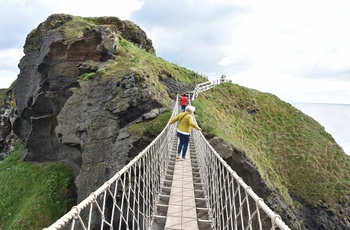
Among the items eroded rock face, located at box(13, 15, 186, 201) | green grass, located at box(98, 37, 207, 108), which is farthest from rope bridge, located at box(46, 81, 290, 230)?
green grass, located at box(98, 37, 207, 108)

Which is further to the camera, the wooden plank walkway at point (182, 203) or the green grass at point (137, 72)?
the green grass at point (137, 72)

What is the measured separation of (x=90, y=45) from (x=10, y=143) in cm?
1288

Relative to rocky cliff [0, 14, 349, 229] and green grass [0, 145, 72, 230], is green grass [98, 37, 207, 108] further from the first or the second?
green grass [0, 145, 72, 230]

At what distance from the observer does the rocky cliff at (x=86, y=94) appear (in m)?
10.8

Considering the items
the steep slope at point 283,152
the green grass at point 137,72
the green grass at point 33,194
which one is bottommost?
the green grass at point 33,194

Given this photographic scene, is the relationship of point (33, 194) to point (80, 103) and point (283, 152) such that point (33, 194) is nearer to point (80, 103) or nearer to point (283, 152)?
point (80, 103)

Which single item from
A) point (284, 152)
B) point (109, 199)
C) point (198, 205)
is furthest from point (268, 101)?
point (198, 205)

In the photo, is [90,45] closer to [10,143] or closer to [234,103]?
[234,103]

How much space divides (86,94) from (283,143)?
47.0 ft

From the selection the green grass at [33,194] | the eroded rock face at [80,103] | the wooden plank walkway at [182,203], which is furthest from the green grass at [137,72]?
the green grass at [33,194]

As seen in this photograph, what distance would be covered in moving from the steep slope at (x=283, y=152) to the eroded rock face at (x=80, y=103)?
3.42m

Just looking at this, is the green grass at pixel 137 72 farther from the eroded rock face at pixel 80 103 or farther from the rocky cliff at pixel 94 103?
the eroded rock face at pixel 80 103

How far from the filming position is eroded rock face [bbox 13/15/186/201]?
1070cm

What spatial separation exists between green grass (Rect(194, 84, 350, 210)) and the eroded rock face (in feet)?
13.5
